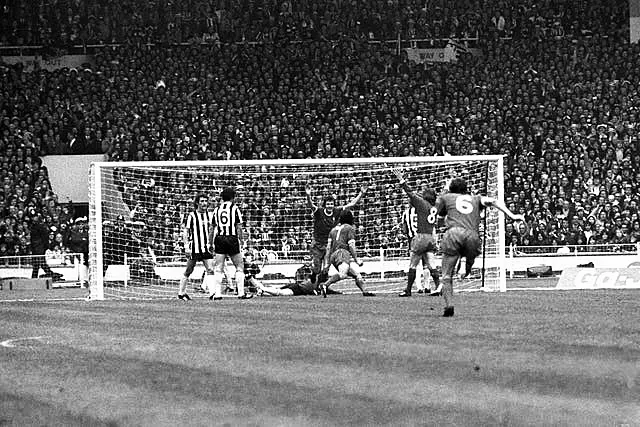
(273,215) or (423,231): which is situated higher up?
(273,215)

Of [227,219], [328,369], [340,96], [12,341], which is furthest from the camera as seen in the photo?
[340,96]

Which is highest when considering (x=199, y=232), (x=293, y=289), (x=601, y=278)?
(x=199, y=232)

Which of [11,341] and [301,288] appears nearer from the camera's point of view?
[11,341]

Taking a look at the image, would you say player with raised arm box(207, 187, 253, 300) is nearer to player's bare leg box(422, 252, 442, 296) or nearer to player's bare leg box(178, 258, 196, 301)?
player's bare leg box(178, 258, 196, 301)

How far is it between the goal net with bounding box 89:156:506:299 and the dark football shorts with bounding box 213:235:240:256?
4.05 meters

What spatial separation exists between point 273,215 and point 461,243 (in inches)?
551

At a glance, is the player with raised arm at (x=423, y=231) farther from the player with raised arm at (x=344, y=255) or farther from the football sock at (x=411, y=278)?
the player with raised arm at (x=344, y=255)

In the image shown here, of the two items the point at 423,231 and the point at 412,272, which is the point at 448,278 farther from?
the point at 412,272

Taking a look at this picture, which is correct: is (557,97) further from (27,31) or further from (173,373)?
(173,373)

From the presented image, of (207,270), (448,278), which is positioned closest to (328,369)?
(448,278)

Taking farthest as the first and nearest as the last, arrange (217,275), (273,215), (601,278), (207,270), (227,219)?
(273,215), (601,278), (207,270), (217,275), (227,219)

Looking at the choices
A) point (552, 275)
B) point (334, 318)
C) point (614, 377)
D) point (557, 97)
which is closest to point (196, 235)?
point (334, 318)

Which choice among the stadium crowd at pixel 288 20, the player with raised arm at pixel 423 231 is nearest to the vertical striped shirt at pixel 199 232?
the player with raised arm at pixel 423 231

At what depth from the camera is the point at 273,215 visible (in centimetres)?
2895
